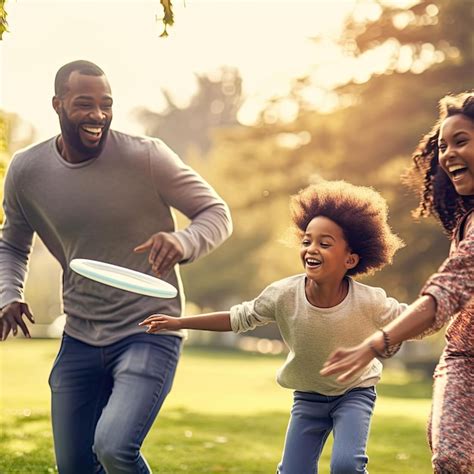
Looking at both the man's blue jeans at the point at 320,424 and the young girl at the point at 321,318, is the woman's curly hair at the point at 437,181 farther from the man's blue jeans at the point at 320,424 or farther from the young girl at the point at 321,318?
the man's blue jeans at the point at 320,424

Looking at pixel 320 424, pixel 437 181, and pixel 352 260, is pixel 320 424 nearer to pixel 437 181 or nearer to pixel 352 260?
pixel 352 260

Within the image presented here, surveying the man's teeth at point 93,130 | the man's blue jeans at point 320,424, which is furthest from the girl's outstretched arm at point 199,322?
the man's teeth at point 93,130

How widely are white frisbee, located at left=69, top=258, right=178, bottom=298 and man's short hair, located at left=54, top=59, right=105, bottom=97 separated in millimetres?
967

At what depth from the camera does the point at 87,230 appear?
6.10 meters

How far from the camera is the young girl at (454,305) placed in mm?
4188

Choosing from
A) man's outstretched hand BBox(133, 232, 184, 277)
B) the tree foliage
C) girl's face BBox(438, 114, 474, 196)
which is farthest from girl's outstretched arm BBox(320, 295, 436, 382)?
the tree foliage

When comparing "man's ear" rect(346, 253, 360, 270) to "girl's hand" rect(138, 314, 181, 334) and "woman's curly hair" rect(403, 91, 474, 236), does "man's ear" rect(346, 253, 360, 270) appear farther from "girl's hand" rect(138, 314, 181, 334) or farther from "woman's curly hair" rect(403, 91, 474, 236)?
"girl's hand" rect(138, 314, 181, 334)

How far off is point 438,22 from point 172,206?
19061mm

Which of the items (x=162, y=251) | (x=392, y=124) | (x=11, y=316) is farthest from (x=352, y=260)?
(x=392, y=124)

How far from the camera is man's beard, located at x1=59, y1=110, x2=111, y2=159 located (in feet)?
19.9

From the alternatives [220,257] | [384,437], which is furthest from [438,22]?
[220,257]

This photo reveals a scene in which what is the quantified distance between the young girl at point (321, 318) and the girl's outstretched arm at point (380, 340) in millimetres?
1222

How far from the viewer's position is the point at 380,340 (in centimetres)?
402

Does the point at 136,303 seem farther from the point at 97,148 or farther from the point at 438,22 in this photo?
the point at 438,22
